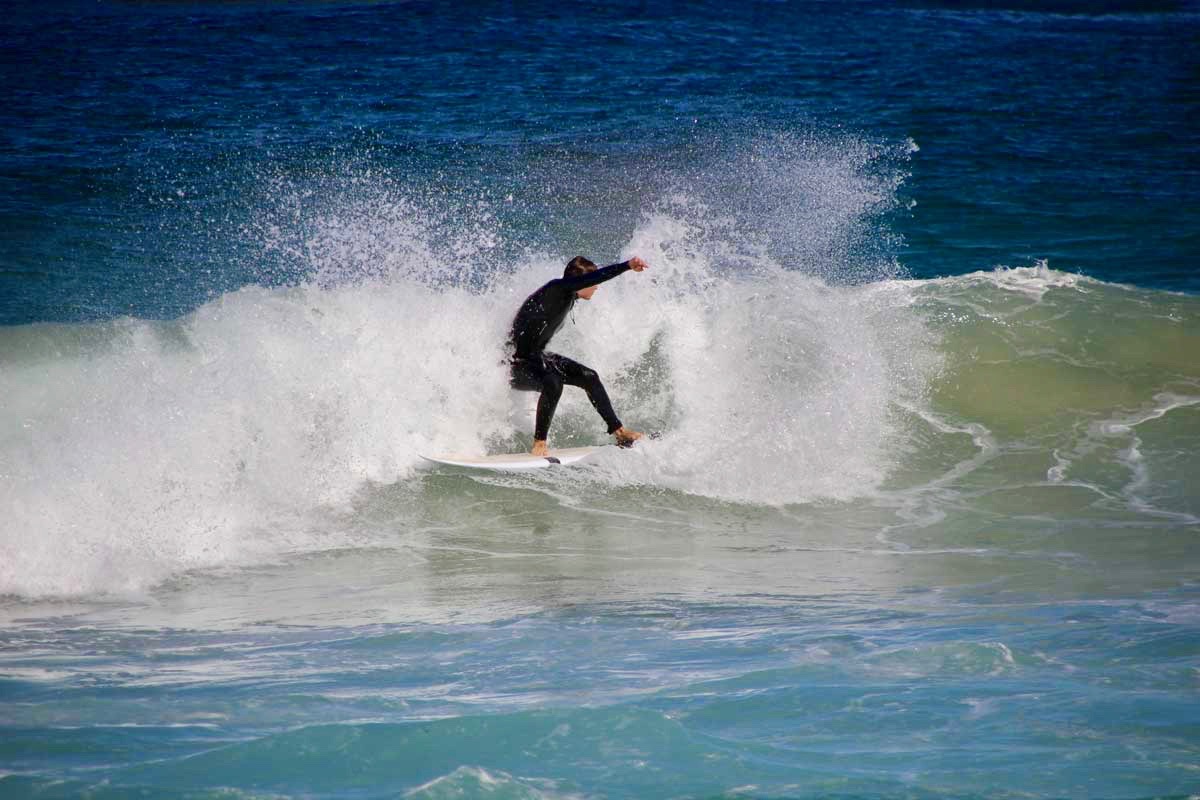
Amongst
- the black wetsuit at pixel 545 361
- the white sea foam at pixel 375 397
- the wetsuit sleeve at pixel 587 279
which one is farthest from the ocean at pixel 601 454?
the wetsuit sleeve at pixel 587 279

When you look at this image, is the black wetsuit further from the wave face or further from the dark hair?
the wave face

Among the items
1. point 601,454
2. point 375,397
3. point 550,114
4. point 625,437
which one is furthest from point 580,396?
point 550,114

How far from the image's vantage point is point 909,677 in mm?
4340

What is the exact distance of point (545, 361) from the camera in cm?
828

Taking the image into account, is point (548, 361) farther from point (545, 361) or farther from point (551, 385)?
point (551, 385)

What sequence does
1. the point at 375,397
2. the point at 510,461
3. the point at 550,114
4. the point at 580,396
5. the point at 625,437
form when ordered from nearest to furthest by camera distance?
the point at 510,461, the point at 625,437, the point at 375,397, the point at 580,396, the point at 550,114

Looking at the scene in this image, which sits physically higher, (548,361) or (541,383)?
(548,361)

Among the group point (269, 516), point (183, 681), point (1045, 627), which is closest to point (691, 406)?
point (269, 516)

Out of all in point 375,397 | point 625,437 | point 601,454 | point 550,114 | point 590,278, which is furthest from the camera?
point 550,114

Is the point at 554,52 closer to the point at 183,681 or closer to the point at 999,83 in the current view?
the point at 999,83

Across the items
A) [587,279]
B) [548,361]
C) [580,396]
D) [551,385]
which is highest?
[587,279]

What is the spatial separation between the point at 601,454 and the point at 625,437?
9.7 inches

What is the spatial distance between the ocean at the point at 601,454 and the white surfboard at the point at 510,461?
149 mm

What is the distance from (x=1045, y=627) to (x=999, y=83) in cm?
2274
